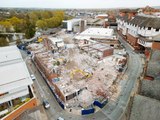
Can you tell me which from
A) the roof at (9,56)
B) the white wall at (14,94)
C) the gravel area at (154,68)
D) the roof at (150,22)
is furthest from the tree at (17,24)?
the gravel area at (154,68)

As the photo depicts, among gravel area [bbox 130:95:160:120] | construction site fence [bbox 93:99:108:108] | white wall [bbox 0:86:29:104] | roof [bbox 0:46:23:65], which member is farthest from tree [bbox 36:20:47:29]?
gravel area [bbox 130:95:160:120]

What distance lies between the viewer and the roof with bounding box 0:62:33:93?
19953 millimetres

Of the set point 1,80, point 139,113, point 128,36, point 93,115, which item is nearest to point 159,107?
point 139,113

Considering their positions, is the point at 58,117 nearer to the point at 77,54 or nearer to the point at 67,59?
the point at 67,59

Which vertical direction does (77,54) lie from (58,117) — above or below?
above

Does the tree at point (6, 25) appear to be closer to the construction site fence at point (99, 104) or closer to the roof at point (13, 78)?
the roof at point (13, 78)

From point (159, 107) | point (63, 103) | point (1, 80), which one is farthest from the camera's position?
point (63, 103)

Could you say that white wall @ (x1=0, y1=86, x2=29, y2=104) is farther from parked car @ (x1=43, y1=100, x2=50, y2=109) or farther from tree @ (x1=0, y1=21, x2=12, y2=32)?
tree @ (x1=0, y1=21, x2=12, y2=32)

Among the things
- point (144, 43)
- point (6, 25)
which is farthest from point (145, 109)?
point (6, 25)

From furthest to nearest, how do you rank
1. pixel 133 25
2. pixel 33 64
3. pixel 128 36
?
pixel 128 36 → pixel 133 25 → pixel 33 64

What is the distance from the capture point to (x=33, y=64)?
3962 cm

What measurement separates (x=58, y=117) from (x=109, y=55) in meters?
24.8

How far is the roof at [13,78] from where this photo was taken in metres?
20.0

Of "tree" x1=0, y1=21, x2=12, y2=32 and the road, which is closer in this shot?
the road
